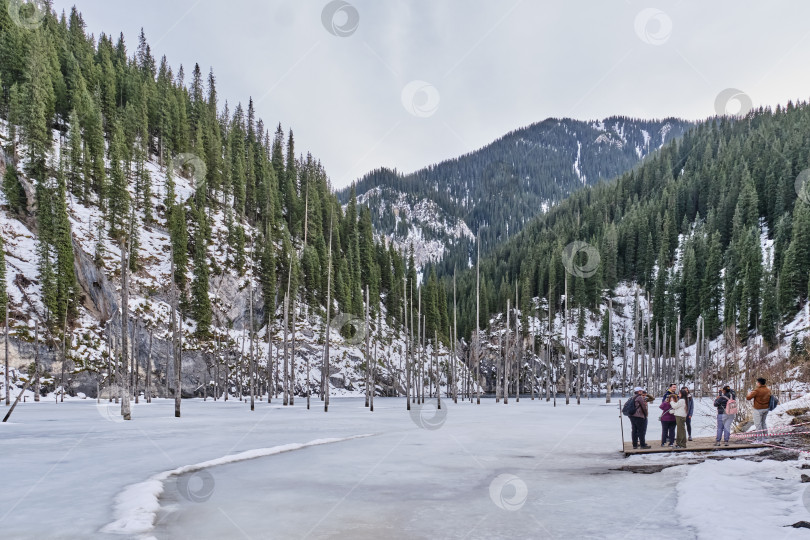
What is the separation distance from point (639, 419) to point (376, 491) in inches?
359

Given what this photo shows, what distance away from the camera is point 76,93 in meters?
83.6

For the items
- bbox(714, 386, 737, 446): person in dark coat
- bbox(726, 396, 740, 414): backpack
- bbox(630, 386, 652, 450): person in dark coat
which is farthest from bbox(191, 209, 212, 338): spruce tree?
bbox(726, 396, 740, 414): backpack

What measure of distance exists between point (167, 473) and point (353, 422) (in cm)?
1705

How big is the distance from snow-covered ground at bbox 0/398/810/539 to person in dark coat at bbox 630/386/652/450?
89cm

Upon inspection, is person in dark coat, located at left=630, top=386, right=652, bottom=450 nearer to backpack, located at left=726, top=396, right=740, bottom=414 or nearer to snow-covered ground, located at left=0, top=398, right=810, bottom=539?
snow-covered ground, located at left=0, top=398, right=810, bottom=539

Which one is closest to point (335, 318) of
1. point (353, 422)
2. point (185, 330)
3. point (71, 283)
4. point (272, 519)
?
point (185, 330)

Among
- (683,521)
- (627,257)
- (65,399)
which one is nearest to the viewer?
(683,521)

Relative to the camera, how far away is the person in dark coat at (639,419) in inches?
589

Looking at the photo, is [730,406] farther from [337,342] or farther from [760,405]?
[337,342]

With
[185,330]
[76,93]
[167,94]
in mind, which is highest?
[167,94]

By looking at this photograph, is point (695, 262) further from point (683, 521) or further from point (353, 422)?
point (683, 521)

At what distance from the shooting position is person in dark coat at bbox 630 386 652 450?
14969 millimetres

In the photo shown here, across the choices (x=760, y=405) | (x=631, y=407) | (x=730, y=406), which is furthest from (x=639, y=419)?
(x=760, y=405)

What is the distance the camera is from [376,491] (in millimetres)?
10492
